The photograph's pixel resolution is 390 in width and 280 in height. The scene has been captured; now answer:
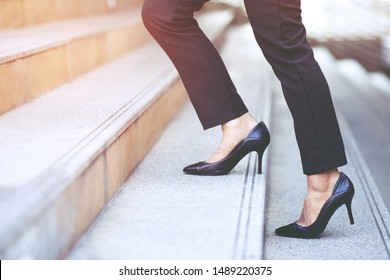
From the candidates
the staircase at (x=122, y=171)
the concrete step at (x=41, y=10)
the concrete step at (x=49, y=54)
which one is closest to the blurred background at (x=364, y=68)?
the staircase at (x=122, y=171)

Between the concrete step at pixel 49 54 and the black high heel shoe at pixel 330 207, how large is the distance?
33.5 inches

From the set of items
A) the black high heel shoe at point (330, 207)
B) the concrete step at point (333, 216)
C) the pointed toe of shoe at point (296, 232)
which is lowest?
the concrete step at point (333, 216)

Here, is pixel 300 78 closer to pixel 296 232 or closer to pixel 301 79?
pixel 301 79

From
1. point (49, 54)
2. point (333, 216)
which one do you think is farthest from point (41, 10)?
point (333, 216)


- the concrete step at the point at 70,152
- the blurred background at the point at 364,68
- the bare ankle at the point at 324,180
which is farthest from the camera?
the blurred background at the point at 364,68

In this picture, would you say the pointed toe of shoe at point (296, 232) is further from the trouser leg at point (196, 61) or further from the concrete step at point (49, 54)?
the concrete step at point (49, 54)

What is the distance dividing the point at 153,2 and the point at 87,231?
58 centimetres

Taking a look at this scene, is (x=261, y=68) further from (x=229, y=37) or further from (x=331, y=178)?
(x=331, y=178)

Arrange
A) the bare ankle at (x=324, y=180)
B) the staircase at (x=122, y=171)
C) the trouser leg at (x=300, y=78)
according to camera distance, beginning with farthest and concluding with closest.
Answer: the bare ankle at (x=324, y=180) → the trouser leg at (x=300, y=78) → the staircase at (x=122, y=171)

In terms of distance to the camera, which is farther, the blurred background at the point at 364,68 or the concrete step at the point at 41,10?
the blurred background at the point at 364,68

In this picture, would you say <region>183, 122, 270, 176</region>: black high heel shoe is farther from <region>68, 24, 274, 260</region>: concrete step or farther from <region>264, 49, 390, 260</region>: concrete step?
<region>264, 49, 390, 260</region>: concrete step

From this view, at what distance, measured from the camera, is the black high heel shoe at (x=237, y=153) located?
1.73 m

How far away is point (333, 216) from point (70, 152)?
827mm

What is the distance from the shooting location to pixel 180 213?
150 centimetres
